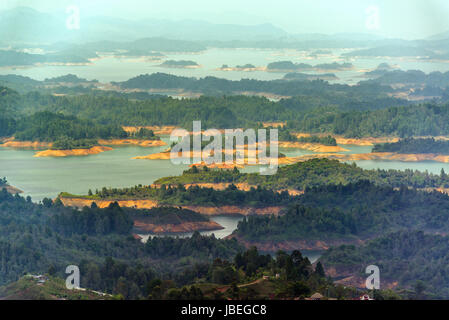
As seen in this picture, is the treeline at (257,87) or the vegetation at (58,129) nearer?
the vegetation at (58,129)

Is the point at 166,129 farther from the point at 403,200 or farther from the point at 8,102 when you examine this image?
the point at 403,200

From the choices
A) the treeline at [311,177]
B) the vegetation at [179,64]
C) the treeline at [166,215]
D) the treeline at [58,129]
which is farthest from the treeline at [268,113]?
the vegetation at [179,64]

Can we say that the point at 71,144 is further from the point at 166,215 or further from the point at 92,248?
the point at 92,248

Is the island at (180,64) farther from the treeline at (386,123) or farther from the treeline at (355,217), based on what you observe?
the treeline at (355,217)

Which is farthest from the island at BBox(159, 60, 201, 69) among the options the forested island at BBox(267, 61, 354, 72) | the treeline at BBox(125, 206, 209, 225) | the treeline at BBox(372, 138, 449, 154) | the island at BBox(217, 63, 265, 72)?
the treeline at BBox(125, 206, 209, 225)
